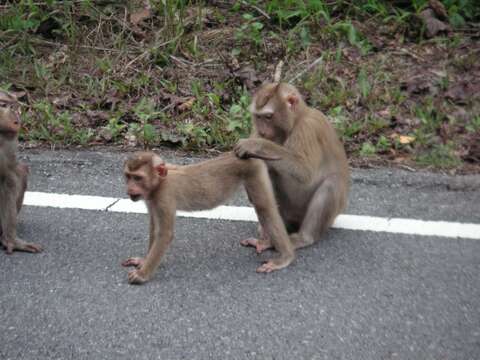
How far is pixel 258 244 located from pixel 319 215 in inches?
17.9

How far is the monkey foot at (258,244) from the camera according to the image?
4.39 metres

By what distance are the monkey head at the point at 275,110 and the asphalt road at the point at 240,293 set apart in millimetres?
738

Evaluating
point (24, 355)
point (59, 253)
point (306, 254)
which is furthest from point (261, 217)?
point (24, 355)

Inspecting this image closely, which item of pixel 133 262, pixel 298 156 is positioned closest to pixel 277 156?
pixel 298 156

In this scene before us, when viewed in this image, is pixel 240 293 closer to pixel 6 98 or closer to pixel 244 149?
pixel 244 149

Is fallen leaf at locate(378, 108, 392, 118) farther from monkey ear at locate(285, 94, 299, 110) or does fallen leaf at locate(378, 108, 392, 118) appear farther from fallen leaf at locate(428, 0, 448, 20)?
monkey ear at locate(285, 94, 299, 110)

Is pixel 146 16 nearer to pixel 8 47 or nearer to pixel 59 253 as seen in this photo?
pixel 8 47

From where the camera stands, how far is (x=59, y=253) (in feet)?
14.1

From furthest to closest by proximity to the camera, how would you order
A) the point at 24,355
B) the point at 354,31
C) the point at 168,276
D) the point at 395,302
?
the point at 354,31, the point at 168,276, the point at 395,302, the point at 24,355

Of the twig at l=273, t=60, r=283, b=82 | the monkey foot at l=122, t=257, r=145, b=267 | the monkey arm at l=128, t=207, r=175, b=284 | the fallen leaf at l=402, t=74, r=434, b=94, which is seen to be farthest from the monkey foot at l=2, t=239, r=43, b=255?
the fallen leaf at l=402, t=74, r=434, b=94

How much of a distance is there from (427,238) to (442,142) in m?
1.78

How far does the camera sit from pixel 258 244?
14.5ft

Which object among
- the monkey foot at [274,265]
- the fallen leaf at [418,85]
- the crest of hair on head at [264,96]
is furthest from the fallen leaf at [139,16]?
the monkey foot at [274,265]

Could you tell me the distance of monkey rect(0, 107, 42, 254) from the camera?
14.0 ft
